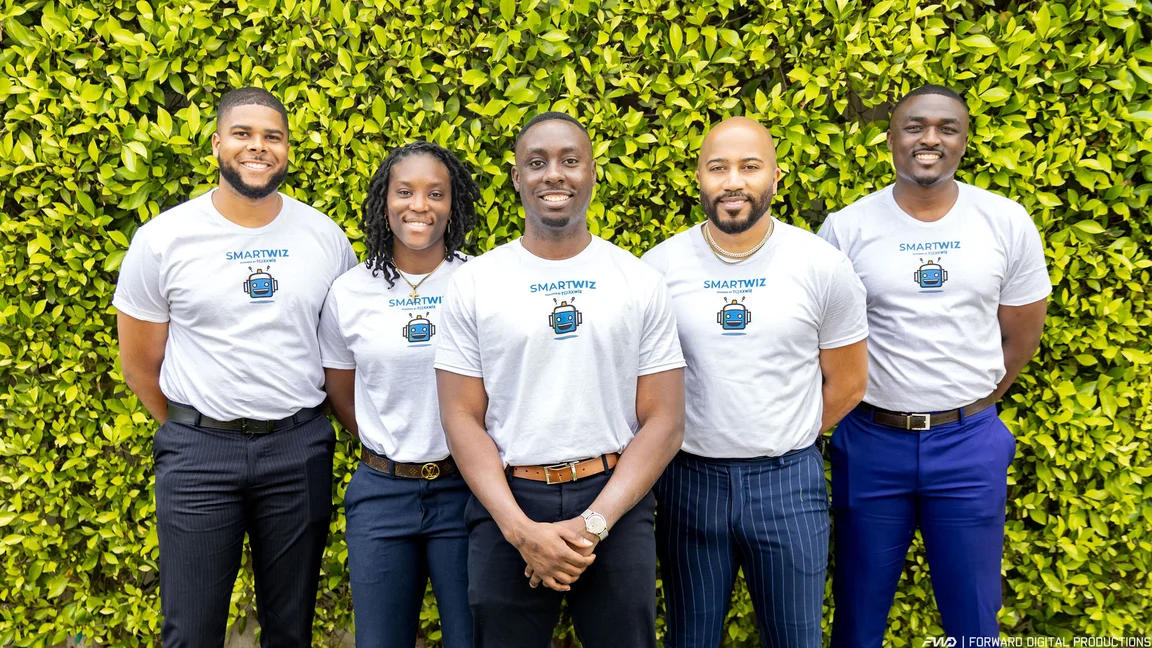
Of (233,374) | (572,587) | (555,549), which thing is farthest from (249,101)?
(572,587)

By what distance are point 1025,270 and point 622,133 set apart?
1652 mm

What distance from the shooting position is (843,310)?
2.93m

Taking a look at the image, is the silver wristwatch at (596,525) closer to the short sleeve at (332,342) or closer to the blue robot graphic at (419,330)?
the blue robot graphic at (419,330)

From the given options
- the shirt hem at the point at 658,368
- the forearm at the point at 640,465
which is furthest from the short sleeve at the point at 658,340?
the forearm at the point at 640,465

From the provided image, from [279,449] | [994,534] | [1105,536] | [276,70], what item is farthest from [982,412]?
[276,70]

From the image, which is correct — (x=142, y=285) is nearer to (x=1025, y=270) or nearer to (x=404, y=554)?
(x=404, y=554)

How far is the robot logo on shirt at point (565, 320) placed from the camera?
2684 mm

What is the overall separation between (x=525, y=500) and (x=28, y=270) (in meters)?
2.52

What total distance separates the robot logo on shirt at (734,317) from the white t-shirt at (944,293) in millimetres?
615

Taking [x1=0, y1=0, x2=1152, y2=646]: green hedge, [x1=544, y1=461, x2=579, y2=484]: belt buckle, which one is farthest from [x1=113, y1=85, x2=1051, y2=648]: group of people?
[x1=0, y1=0, x2=1152, y2=646]: green hedge

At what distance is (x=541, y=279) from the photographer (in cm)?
274

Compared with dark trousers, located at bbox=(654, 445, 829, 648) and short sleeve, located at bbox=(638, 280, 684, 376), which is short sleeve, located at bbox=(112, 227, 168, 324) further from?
dark trousers, located at bbox=(654, 445, 829, 648)

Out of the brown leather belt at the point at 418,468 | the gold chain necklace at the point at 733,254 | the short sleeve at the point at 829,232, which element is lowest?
the brown leather belt at the point at 418,468

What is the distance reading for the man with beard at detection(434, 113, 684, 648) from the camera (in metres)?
2.67
